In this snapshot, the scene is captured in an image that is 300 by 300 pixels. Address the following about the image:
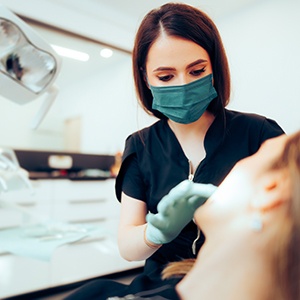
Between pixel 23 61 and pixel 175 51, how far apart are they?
422 millimetres

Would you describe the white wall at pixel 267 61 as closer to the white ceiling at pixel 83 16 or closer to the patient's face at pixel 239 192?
the patient's face at pixel 239 192

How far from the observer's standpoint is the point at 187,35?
541mm

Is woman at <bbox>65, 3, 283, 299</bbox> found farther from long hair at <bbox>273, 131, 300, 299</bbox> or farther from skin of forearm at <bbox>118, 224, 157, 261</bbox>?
long hair at <bbox>273, 131, 300, 299</bbox>

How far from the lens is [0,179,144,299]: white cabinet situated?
1.91 m

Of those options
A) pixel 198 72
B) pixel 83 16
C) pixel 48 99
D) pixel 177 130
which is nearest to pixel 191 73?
pixel 198 72

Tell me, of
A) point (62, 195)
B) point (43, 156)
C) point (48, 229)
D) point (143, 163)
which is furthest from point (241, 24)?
point (43, 156)

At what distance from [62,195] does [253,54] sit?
1.77 m

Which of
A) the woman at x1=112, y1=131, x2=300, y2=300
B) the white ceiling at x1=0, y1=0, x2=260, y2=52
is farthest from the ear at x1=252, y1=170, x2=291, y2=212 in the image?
the white ceiling at x1=0, y1=0, x2=260, y2=52

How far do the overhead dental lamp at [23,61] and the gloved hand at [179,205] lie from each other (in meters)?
0.53

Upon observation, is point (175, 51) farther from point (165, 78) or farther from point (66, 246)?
point (66, 246)

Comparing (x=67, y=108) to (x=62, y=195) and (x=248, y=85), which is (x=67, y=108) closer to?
(x=62, y=195)

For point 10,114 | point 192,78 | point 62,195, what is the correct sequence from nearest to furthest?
point 192,78, point 62,195, point 10,114

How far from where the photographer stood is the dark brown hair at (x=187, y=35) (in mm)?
554

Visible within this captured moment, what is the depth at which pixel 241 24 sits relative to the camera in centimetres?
77
